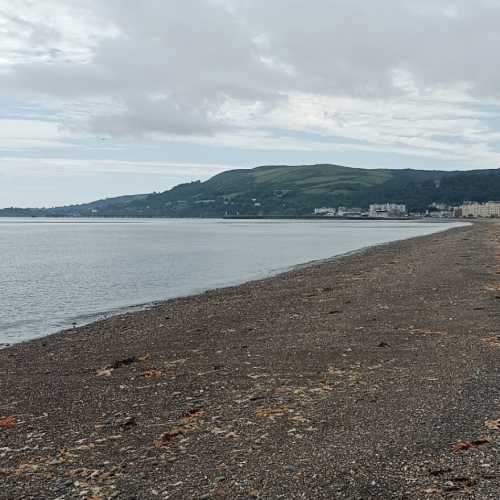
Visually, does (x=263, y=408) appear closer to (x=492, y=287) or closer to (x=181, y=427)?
(x=181, y=427)

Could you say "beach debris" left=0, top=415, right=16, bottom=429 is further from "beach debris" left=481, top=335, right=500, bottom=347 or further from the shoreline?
"beach debris" left=481, top=335, right=500, bottom=347

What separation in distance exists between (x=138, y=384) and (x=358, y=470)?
5.45 meters

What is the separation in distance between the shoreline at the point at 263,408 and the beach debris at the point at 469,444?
3cm

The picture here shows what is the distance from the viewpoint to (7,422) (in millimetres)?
8961

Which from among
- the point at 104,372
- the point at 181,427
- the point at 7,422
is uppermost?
the point at 181,427

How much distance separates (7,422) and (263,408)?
3936 millimetres

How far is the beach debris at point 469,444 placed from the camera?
6945 mm

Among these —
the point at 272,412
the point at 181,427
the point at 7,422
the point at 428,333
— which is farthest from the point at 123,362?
the point at 428,333

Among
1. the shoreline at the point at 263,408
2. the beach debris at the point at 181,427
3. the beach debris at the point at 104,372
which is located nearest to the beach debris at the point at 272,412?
the shoreline at the point at 263,408

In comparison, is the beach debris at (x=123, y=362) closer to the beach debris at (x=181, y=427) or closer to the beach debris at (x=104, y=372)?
the beach debris at (x=104, y=372)

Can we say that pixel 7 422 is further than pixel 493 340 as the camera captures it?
No

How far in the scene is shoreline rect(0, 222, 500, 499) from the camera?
6430mm

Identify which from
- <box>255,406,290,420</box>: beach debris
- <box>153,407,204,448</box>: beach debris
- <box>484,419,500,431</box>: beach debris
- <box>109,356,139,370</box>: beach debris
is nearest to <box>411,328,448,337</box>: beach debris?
<box>484,419,500,431</box>: beach debris

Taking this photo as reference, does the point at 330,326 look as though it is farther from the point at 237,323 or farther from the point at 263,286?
the point at 263,286
